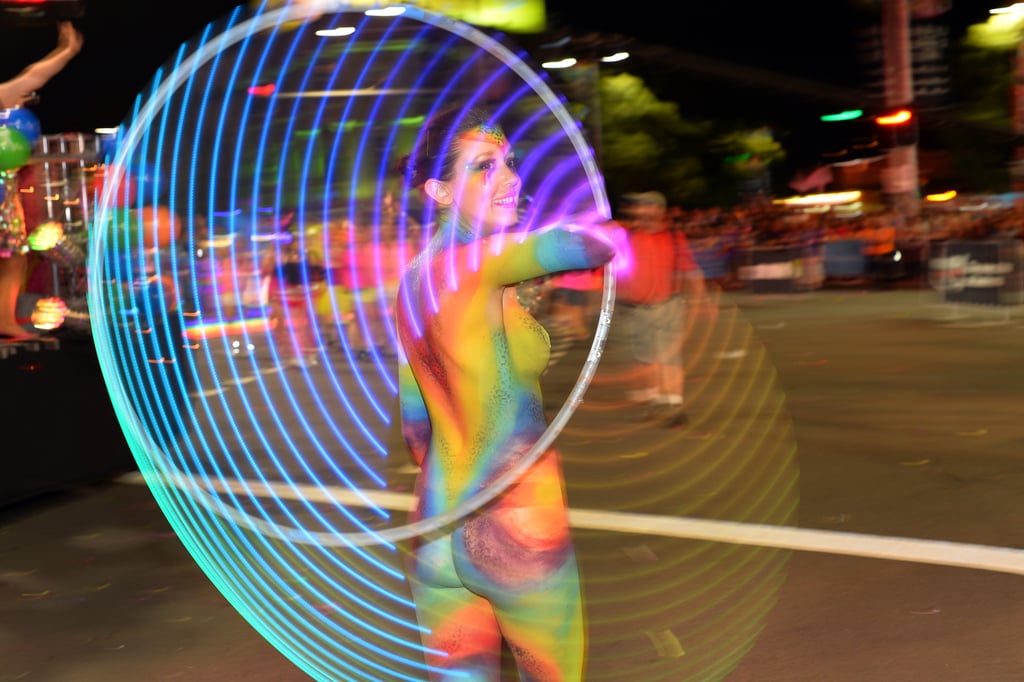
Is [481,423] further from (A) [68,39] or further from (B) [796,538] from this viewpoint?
(A) [68,39]

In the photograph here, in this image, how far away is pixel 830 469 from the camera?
8391mm

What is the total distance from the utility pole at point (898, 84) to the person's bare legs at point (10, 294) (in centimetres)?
3058

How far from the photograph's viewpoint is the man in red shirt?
33.4ft

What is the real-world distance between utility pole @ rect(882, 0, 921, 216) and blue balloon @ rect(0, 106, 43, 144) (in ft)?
101

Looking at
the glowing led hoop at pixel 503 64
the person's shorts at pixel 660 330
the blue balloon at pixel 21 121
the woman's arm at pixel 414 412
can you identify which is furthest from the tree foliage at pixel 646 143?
the woman's arm at pixel 414 412

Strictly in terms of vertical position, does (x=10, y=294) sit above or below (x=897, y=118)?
below

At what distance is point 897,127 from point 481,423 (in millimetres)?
36707

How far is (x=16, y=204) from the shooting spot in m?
8.02

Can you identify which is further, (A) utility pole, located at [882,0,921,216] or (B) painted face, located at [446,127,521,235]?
(A) utility pole, located at [882,0,921,216]

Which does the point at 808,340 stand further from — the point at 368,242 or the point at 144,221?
the point at 144,221

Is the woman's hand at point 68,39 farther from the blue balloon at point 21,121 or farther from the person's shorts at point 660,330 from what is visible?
the person's shorts at point 660,330

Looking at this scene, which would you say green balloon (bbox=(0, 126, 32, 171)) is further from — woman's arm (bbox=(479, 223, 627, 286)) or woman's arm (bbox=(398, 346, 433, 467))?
woman's arm (bbox=(479, 223, 627, 286))

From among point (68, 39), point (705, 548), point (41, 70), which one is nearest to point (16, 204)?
point (41, 70)

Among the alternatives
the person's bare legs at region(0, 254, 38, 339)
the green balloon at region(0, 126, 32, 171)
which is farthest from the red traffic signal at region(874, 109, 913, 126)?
the green balloon at region(0, 126, 32, 171)
